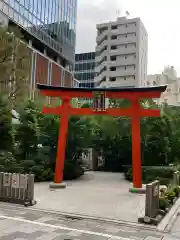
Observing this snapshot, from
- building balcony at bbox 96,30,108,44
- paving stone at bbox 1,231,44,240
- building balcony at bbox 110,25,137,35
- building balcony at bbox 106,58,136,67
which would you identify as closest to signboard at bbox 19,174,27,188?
paving stone at bbox 1,231,44,240

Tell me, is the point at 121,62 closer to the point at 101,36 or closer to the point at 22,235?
the point at 101,36

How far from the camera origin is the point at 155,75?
84812mm

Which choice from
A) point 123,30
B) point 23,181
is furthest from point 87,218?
point 123,30

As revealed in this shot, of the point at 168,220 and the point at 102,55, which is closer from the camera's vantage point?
the point at 168,220

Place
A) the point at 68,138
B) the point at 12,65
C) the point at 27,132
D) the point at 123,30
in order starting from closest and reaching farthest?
1. the point at 12,65
2. the point at 27,132
3. the point at 68,138
4. the point at 123,30

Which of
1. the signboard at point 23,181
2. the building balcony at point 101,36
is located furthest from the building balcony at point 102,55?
the signboard at point 23,181

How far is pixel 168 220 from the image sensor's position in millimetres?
10750

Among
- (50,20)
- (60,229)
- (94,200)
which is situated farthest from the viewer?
(50,20)

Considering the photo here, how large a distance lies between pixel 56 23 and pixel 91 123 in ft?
103

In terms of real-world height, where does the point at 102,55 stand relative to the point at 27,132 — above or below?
above

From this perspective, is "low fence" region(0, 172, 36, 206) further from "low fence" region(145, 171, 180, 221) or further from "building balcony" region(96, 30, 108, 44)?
"building balcony" region(96, 30, 108, 44)

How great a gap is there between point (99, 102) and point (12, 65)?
5.04 metres

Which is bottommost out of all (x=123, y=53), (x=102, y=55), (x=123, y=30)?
(x=123, y=53)

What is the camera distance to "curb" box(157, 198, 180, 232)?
984cm
